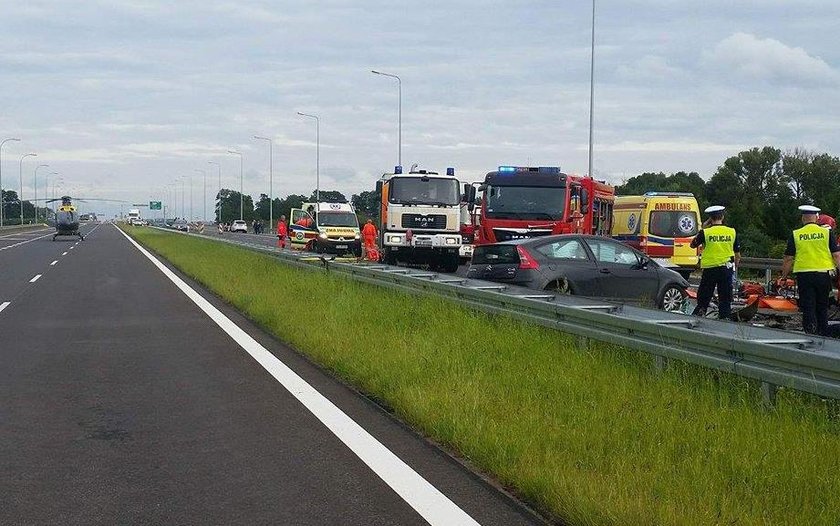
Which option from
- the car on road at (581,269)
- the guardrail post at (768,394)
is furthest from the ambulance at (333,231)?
the guardrail post at (768,394)

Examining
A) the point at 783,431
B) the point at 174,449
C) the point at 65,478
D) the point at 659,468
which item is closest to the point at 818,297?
the point at 783,431

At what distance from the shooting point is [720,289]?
1370 centimetres

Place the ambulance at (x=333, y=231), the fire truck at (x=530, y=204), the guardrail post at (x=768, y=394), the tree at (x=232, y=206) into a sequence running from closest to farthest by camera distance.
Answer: the guardrail post at (x=768, y=394) < the fire truck at (x=530, y=204) < the ambulance at (x=333, y=231) < the tree at (x=232, y=206)

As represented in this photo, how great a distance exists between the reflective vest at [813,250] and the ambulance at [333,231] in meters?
30.7

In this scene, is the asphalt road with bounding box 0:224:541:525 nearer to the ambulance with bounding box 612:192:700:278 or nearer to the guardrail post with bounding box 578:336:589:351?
the guardrail post with bounding box 578:336:589:351

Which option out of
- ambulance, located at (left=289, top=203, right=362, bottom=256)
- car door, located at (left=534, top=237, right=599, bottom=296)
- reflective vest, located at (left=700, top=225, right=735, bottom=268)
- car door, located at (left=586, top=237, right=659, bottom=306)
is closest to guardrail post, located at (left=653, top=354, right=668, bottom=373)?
reflective vest, located at (left=700, top=225, right=735, bottom=268)

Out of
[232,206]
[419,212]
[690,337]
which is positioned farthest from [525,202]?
[232,206]

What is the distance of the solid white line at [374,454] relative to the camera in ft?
17.3

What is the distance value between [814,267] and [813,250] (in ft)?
0.69

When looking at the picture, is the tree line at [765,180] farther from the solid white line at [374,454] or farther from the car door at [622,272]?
the solid white line at [374,454]

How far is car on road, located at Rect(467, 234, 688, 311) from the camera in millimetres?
15609

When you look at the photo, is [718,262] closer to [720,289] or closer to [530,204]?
[720,289]

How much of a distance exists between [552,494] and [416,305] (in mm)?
8514

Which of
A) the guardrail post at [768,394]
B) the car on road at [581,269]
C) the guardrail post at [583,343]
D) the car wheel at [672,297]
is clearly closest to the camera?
the guardrail post at [768,394]
